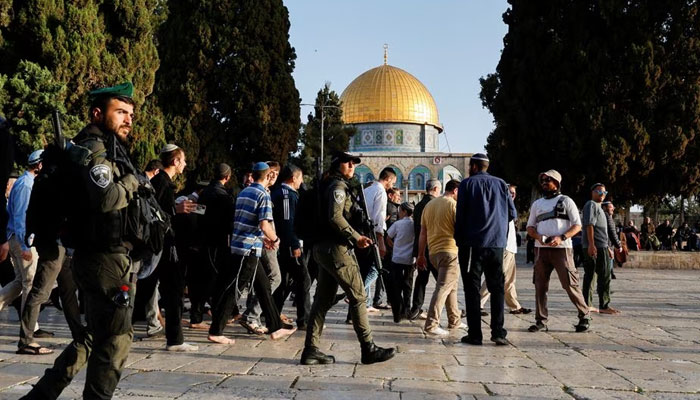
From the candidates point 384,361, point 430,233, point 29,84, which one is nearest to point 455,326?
point 430,233

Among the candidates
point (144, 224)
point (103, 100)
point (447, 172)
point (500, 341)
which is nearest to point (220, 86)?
point (500, 341)

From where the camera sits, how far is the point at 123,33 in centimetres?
1769

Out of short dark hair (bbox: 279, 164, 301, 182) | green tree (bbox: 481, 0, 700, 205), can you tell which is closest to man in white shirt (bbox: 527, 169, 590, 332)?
short dark hair (bbox: 279, 164, 301, 182)

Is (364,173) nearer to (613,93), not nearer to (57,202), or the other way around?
(613,93)

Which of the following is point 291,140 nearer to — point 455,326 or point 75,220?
point 455,326

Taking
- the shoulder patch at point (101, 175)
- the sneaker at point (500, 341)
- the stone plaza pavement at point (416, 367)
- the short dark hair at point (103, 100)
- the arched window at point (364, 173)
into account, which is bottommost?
the stone plaza pavement at point (416, 367)

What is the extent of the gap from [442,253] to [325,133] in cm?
3418

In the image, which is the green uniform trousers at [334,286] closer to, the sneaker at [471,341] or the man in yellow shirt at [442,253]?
the sneaker at [471,341]

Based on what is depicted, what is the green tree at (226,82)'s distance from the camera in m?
25.5

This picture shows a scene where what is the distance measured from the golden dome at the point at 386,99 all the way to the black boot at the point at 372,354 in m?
67.1

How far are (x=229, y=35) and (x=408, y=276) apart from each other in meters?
19.6

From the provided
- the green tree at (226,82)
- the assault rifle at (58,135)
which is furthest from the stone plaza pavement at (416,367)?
the green tree at (226,82)

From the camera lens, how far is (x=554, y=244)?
721cm

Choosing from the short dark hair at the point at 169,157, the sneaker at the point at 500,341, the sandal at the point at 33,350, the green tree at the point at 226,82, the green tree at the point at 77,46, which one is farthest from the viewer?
the green tree at the point at 226,82
